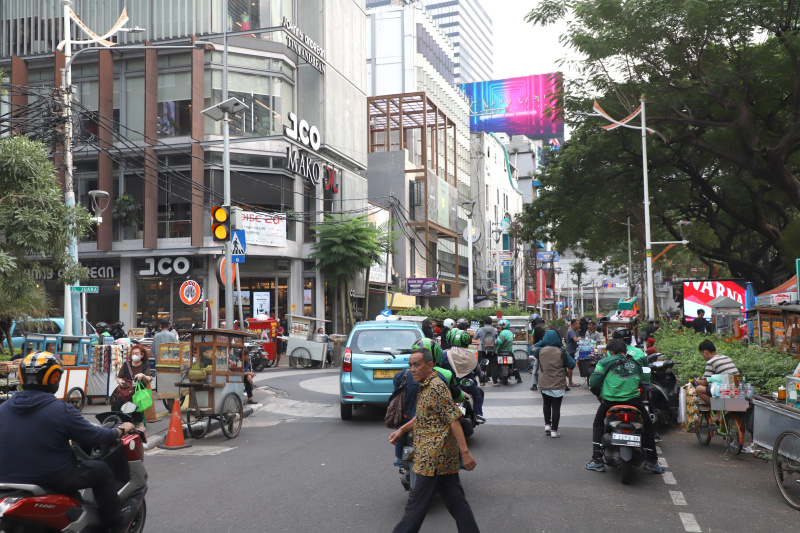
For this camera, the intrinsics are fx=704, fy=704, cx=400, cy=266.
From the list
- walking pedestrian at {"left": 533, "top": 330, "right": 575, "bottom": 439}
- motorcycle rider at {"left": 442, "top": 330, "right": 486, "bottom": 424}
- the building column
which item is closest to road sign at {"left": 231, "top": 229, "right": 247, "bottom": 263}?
motorcycle rider at {"left": 442, "top": 330, "right": 486, "bottom": 424}

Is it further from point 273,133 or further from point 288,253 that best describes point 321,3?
point 288,253

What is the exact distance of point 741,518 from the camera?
6.60m

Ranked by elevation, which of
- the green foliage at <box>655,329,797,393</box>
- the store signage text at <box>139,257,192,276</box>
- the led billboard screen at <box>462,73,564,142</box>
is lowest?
the green foliage at <box>655,329,797,393</box>

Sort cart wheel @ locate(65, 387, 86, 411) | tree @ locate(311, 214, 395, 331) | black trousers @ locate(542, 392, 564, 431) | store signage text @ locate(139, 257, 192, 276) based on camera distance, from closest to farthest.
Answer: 1. black trousers @ locate(542, 392, 564, 431)
2. cart wheel @ locate(65, 387, 86, 411)
3. store signage text @ locate(139, 257, 192, 276)
4. tree @ locate(311, 214, 395, 331)

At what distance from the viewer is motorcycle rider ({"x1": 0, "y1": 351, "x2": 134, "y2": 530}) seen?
462 centimetres

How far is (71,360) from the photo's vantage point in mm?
13461

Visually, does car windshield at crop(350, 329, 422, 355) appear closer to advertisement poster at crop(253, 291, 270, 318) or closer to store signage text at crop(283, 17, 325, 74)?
advertisement poster at crop(253, 291, 270, 318)

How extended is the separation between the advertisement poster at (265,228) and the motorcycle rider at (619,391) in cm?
2536

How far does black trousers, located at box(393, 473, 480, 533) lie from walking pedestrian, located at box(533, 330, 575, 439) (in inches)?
238

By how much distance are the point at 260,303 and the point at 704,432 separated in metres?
27.0

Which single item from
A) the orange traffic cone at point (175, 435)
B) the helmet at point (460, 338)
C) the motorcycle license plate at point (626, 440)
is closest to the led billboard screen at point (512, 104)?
the helmet at point (460, 338)

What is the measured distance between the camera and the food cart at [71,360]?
43.3 feet

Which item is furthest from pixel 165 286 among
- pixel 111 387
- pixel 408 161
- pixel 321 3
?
pixel 408 161

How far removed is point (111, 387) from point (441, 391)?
1108 centimetres
